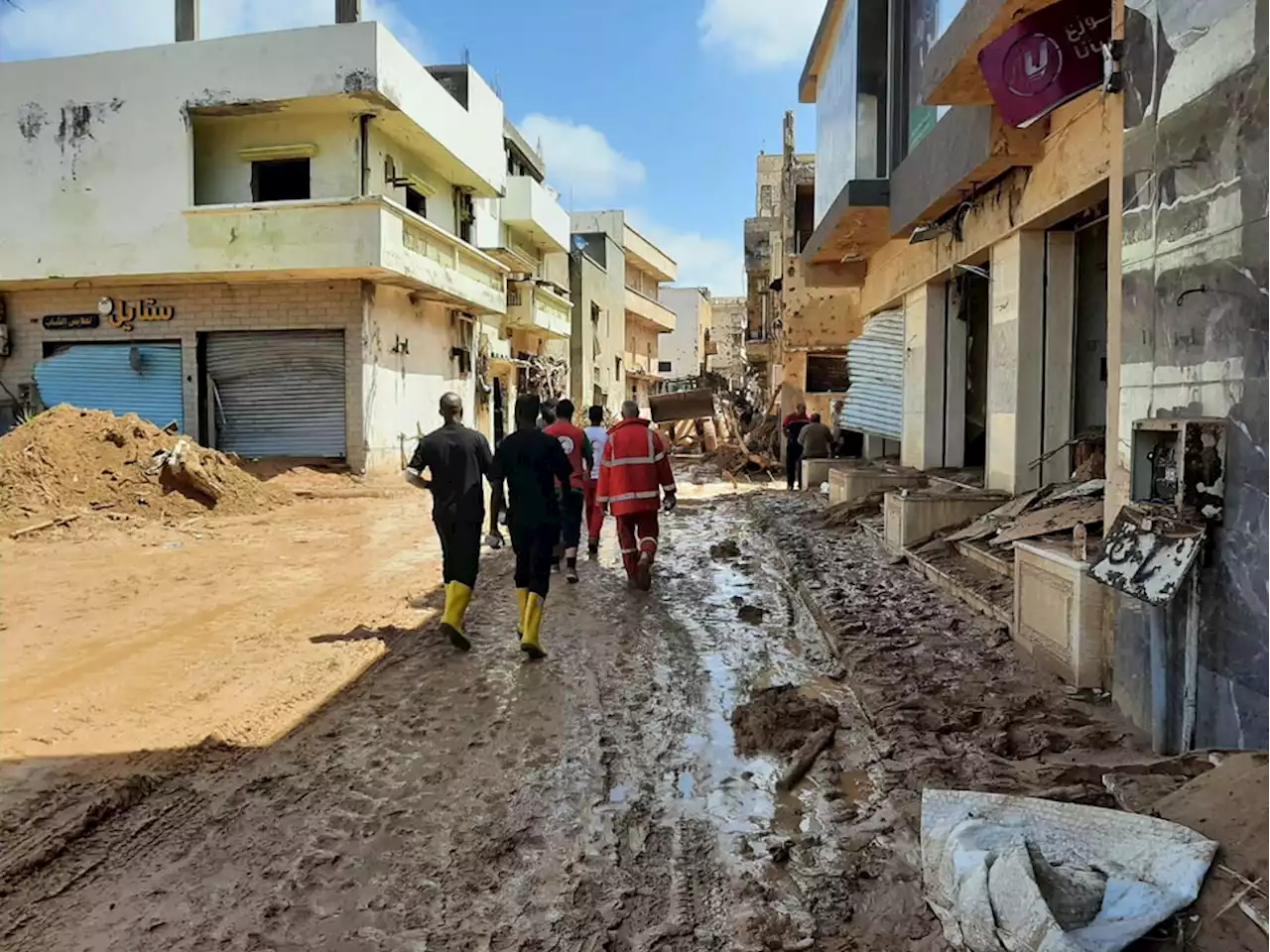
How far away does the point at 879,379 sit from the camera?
48.3 feet

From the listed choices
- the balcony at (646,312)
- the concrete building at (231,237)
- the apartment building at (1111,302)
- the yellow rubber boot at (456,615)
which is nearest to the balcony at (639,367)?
the balcony at (646,312)

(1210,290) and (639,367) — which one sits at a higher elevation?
Result: (639,367)

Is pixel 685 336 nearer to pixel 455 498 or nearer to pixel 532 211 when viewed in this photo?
pixel 532 211

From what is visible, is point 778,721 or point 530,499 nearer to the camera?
point 778,721

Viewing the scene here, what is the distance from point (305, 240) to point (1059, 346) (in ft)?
44.6

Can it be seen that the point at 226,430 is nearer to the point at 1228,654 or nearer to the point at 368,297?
the point at 368,297

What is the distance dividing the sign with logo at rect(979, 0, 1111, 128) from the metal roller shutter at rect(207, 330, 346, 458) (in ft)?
49.0

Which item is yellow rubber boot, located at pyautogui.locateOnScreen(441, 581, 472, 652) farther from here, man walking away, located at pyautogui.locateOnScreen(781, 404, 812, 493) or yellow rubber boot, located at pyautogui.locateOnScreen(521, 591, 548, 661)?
man walking away, located at pyautogui.locateOnScreen(781, 404, 812, 493)

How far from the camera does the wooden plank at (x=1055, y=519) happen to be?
6098 millimetres

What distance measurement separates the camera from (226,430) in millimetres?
19094

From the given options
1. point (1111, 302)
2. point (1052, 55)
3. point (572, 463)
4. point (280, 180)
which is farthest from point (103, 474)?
point (1111, 302)

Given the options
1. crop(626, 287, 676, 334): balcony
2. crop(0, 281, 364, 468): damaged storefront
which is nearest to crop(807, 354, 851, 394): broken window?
crop(0, 281, 364, 468): damaged storefront

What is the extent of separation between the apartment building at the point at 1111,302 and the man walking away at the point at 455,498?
12.2 feet

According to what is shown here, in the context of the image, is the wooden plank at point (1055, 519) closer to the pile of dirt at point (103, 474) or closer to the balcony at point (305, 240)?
the pile of dirt at point (103, 474)
